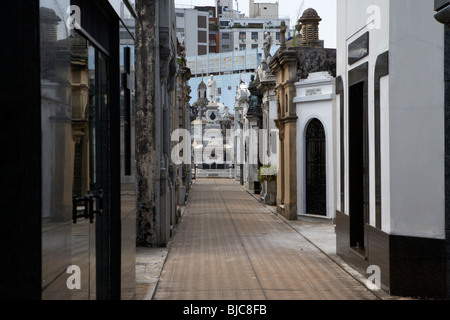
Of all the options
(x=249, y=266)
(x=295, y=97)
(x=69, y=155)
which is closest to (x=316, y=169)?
(x=295, y=97)

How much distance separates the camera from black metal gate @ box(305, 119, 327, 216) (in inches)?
622

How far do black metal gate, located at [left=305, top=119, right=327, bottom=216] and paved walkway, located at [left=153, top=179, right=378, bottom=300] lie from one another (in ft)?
3.25

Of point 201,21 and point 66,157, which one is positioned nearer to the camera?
point 66,157

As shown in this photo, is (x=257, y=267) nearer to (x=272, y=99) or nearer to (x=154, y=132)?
(x=154, y=132)

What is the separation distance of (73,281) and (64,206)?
45cm

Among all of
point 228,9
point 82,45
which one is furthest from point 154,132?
point 228,9

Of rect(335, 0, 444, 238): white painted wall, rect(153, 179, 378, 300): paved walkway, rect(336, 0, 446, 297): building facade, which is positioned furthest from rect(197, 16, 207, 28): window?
rect(335, 0, 444, 238): white painted wall

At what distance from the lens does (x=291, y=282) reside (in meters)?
8.21

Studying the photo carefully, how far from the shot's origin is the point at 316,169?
16016mm

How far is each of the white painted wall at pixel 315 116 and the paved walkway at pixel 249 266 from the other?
49.5 inches

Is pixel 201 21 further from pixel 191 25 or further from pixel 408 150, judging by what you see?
pixel 408 150

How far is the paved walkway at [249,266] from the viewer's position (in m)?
7.55

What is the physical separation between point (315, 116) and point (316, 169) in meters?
1.43

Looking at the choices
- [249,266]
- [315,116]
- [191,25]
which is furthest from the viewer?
[191,25]
